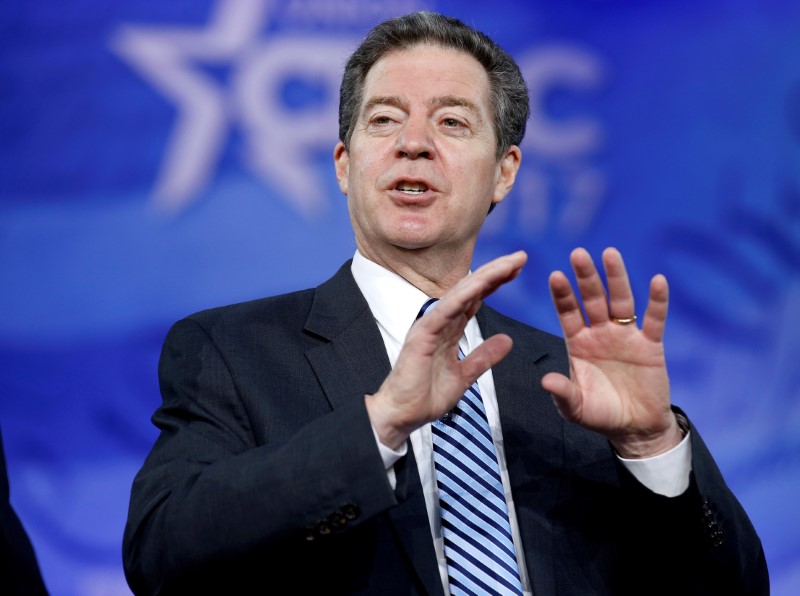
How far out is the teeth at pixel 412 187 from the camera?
6.89ft

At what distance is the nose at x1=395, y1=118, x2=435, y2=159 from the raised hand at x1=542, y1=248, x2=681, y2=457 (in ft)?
1.87

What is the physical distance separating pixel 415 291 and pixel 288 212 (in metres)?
0.76

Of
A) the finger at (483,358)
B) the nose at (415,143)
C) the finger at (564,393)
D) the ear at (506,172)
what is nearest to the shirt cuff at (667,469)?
the finger at (564,393)

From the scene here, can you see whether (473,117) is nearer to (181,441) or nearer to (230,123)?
(230,123)

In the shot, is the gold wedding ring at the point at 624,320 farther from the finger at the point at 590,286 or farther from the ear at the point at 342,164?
the ear at the point at 342,164

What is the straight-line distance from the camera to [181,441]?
1706 millimetres

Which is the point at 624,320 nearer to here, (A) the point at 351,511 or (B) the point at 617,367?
(B) the point at 617,367

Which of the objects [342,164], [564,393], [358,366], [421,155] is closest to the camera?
[564,393]

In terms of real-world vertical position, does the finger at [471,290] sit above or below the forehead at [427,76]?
below

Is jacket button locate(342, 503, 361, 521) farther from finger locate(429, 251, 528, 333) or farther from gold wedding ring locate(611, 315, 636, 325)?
gold wedding ring locate(611, 315, 636, 325)

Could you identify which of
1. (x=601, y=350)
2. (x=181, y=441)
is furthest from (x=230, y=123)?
(x=601, y=350)

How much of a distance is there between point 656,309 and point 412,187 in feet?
2.13

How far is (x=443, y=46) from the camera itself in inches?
89.8

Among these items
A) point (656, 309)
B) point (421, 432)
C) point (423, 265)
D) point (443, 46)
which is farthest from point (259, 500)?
point (443, 46)
